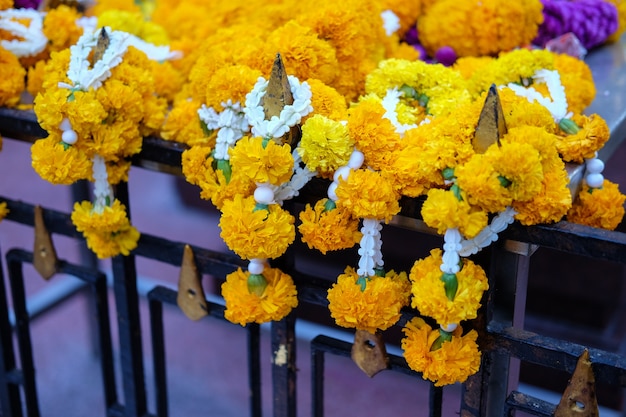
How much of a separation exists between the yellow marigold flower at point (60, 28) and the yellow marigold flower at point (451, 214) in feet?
2.65

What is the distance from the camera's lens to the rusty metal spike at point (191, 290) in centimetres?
117

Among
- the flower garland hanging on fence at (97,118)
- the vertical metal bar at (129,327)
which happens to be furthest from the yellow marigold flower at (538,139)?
Answer: the vertical metal bar at (129,327)

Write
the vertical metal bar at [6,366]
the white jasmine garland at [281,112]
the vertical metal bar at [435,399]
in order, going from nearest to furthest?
the white jasmine garland at [281,112] < the vertical metal bar at [435,399] < the vertical metal bar at [6,366]

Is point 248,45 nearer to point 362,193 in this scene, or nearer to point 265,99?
point 265,99

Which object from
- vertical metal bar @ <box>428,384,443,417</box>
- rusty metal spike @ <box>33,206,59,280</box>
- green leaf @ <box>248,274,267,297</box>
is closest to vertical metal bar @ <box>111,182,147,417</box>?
rusty metal spike @ <box>33,206,59,280</box>

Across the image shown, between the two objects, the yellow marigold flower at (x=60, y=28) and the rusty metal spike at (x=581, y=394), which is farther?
the yellow marigold flower at (x=60, y=28)

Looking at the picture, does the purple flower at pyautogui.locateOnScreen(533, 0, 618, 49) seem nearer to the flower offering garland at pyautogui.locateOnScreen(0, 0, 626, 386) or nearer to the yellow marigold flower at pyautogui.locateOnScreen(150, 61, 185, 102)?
the flower offering garland at pyautogui.locateOnScreen(0, 0, 626, 386)

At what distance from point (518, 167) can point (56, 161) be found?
0.65 meters

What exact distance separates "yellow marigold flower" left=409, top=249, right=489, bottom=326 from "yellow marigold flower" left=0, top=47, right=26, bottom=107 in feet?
2.54

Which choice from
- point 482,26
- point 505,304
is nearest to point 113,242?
point 505,304

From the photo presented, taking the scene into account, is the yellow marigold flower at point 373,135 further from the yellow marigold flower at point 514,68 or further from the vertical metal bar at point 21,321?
the vertical metal bar at point 21,321

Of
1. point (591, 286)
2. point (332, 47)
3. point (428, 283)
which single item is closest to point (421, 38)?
point (332, 47)

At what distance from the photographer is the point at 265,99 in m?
0.95

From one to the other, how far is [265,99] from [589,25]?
0.79m
